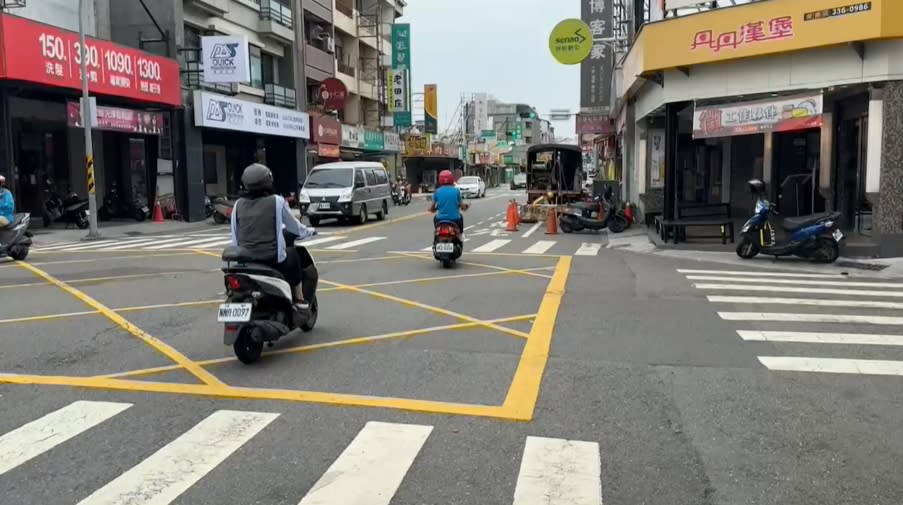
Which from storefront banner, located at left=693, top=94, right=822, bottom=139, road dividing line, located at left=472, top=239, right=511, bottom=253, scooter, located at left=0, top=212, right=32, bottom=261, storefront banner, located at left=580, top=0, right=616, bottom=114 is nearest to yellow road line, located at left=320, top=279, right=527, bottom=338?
road dividing line, located at left=472, top=239, right=511, bottom=253

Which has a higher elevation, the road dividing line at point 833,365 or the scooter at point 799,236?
the scooter at point 799,236

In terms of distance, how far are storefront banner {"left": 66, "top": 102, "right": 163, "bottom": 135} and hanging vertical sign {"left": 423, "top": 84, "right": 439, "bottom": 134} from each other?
4402 centimetres

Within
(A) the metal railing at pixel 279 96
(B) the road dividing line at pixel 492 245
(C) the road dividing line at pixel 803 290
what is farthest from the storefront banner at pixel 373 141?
Answer: (C) the road dividing line at pixel 803 290

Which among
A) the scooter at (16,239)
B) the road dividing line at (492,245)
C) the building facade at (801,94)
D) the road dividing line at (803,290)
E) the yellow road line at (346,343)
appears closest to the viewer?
the yellow road line at (346,343)

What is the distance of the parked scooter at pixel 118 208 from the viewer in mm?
26844

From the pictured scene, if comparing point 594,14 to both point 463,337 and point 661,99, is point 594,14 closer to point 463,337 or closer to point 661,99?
point 661,99

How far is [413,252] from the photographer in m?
16.6

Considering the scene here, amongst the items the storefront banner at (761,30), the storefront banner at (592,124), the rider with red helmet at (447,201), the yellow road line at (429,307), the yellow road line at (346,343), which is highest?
the storefront banner at (761,30)

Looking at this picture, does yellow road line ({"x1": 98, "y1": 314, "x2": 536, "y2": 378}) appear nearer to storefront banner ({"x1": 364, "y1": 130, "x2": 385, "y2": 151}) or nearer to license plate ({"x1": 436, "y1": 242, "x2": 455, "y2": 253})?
license plate ({"x1": 436, "y1": 242, "x2": 455, "y2": 253})

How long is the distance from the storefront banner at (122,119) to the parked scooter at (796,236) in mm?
17795

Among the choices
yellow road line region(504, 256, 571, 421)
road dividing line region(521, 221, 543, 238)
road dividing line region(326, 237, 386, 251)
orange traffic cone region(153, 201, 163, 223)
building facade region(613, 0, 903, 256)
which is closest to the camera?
yellow road line region(504, 256, 571, 421)

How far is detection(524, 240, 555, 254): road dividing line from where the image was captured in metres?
17.1

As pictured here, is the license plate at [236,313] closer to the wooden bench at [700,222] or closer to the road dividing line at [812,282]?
the road dividing line at [812,282]

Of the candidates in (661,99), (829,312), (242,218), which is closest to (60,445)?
(242,218)
